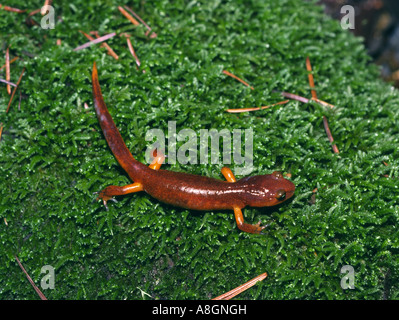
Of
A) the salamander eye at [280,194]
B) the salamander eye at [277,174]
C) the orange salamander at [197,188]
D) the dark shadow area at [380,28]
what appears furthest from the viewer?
the dark shadow area at [380,28]

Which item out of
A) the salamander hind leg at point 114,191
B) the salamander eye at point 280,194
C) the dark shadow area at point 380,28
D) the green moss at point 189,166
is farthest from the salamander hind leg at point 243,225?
the dark shadow area at point 380,28

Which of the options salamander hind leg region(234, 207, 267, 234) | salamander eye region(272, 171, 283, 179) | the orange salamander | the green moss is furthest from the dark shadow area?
salamander hind leg region(234, 207, 267, 234)

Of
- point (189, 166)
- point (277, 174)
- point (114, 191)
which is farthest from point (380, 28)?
point (114, 191)

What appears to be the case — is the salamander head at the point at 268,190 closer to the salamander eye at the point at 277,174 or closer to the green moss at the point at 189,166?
the salamander eye at the point at 277,174

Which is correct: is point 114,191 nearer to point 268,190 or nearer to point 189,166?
point 189,166

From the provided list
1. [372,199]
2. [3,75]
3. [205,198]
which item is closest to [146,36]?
[3,75]

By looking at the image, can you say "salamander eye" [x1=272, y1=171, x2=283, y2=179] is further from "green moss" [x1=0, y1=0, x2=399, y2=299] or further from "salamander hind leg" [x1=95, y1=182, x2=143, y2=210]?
"salamander hind leg" [x1=95, y1=182, x2=143, y2=210]
